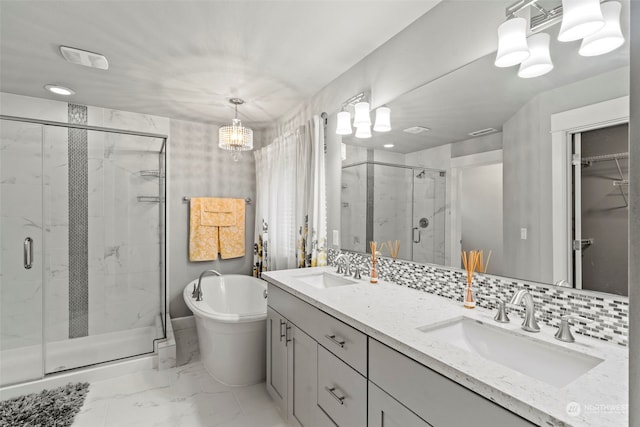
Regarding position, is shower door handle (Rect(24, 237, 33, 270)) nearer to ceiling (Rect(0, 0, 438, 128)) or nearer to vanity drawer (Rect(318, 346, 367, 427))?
ceiling (Rect(0, 0, 438, 128))


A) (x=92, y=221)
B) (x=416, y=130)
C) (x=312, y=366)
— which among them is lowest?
(x=312, y=366)

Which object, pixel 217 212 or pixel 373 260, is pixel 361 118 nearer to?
pixel 373 260

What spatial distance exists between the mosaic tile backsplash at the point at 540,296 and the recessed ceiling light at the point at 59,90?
9.84 ft

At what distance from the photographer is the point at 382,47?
1.97 meters

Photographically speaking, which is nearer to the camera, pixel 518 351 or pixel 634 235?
pixel 634 235

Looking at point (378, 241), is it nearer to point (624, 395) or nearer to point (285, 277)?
point (285, 277)

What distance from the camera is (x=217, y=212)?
364 cm

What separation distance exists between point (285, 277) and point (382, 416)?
1.08 metres

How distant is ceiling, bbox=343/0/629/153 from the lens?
1.07 metres

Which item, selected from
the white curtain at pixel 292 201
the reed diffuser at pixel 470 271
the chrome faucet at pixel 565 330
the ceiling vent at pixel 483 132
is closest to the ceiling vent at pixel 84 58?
the white curtain at pixel 292 201

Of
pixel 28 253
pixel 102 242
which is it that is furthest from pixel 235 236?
pixel 28 253

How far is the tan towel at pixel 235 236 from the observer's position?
370 cm

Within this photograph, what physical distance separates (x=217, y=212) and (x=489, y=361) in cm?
325

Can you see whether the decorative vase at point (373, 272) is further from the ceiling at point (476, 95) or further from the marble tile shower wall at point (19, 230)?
the marble tile shower wall at point (19, 230)
